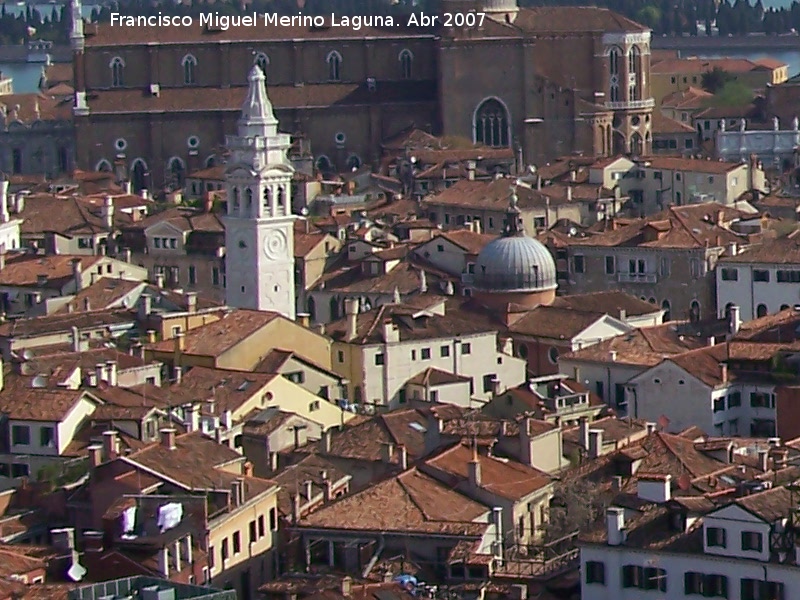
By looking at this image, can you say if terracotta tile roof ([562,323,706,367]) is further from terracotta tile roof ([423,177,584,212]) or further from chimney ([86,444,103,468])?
terracotta tile roof ([423,177,584,212])

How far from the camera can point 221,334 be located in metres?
34.2

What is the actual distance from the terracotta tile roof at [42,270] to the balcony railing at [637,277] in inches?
232

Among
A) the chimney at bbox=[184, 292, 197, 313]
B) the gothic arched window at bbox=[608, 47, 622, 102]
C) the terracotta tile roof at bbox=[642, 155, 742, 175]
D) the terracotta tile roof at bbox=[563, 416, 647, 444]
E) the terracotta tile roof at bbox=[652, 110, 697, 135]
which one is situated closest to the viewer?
the terracotta tile roof at bbox=[563, 416, 647, 444]

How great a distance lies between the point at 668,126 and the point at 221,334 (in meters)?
35.5

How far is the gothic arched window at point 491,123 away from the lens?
64688mm

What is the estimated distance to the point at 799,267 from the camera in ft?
128

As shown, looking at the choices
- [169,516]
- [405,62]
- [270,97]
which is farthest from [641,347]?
[405,62]

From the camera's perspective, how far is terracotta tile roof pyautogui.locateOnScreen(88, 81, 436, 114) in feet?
214

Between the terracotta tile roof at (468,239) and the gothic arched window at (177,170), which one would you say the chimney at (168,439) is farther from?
the gothic arched window at (177,170)

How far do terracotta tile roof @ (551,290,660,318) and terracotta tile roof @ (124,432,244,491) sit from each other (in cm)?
Result: 1262

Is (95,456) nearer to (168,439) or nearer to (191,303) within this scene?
(168,439)

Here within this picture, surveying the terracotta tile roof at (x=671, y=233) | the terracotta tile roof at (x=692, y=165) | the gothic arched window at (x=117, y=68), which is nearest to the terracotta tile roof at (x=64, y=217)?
the terracotta tile roof at (x=671, y=233)

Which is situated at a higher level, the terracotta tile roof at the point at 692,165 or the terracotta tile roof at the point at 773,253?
the terracotta tile roof at the point at 773,253

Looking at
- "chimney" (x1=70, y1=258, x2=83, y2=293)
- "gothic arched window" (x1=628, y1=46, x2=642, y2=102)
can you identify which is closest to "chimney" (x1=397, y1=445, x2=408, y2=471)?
"chimney" (x1=70, y1=258, x2=83, y2=293)
